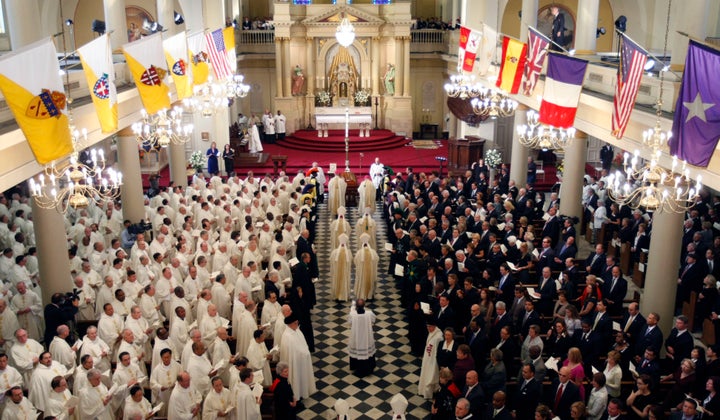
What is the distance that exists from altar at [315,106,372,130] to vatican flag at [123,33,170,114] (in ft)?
59.0

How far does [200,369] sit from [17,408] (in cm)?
247

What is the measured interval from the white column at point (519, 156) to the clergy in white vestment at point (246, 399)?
13898 mm

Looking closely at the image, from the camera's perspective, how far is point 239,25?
32.5 metres

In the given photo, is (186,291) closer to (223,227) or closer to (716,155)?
(223,227)

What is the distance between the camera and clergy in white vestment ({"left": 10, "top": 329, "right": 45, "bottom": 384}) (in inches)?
417

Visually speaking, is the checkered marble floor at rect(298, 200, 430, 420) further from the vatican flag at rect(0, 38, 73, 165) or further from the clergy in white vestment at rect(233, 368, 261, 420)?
the vatican flag at rect(0, 38, 73, 165)

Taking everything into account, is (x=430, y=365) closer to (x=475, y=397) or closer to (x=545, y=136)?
(x=475, y=397)

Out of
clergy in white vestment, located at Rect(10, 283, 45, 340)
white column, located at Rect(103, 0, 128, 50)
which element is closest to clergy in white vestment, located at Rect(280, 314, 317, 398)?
clergy in white vestment, located at Rect(10, 283, 45, 340)

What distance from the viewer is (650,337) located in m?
10.8

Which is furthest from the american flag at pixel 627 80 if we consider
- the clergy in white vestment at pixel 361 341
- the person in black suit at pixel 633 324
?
the clergy in white vestment at pixel 361 341

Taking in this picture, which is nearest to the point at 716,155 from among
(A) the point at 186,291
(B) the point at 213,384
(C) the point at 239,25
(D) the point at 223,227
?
(B) the point at 213,384

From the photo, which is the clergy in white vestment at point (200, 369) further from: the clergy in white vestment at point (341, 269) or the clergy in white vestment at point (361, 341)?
the clergy in white vestment at point (341, 269)

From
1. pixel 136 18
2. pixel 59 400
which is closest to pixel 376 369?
pixel 59 400

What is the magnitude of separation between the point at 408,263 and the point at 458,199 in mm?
5016
